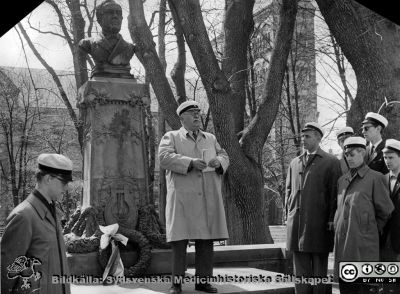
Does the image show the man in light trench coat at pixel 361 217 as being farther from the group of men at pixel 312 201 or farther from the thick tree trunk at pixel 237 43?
the thick tree trunk at pixel 237 43

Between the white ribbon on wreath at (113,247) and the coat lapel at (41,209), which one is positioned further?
the white ribbon on wreath at (113,247)

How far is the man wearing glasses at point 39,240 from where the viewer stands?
3.34 meters

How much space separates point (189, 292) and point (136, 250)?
1637 mm

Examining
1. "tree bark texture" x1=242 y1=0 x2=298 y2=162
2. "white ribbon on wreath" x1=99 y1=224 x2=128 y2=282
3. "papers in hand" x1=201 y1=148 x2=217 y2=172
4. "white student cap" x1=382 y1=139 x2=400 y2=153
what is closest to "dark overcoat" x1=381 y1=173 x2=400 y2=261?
"white student cap" x1=382 y1=139 x2=400 y2=153

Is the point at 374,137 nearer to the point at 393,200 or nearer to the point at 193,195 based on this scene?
the point at 393,200

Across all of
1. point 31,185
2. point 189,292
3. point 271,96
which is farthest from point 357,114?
point 31,185

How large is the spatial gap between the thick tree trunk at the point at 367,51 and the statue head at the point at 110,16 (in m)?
4.21

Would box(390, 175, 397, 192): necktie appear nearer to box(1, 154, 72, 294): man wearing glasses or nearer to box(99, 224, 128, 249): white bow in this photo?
box(99, 224, 128, 249): white bow

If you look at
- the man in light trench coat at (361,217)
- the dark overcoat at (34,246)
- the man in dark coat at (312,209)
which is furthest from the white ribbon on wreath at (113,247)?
the dark overcoat at (34,246)

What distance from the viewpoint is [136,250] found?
297 inches

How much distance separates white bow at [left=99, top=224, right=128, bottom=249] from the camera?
722cm

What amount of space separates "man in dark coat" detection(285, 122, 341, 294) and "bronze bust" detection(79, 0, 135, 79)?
3.12 meters

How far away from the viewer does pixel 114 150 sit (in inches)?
307

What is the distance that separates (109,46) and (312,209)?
3.88 m
